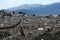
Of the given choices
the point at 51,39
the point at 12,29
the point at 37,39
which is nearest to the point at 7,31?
the point at 12,29

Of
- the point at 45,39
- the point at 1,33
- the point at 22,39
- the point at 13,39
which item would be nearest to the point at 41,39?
the point at 45,39

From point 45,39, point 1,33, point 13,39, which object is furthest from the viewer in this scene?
point 1,33

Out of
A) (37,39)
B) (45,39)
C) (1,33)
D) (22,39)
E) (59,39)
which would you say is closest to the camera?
(59,39)

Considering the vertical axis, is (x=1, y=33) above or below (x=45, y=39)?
below

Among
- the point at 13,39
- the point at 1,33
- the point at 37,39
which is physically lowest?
the point at 1,33

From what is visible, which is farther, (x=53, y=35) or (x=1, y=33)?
(x=1, y=33)

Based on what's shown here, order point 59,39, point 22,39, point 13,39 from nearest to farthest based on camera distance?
point 59,39, point 22,39, point 13,39

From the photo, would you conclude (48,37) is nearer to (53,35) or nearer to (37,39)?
(53,35)

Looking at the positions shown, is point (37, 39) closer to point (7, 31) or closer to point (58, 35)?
Answer: point (58, 35)

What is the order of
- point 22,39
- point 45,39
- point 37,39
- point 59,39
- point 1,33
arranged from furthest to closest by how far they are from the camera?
1. point 1,33
2. point 22,39
3. point 37,39
4. point 45,39
5. point 59,39
